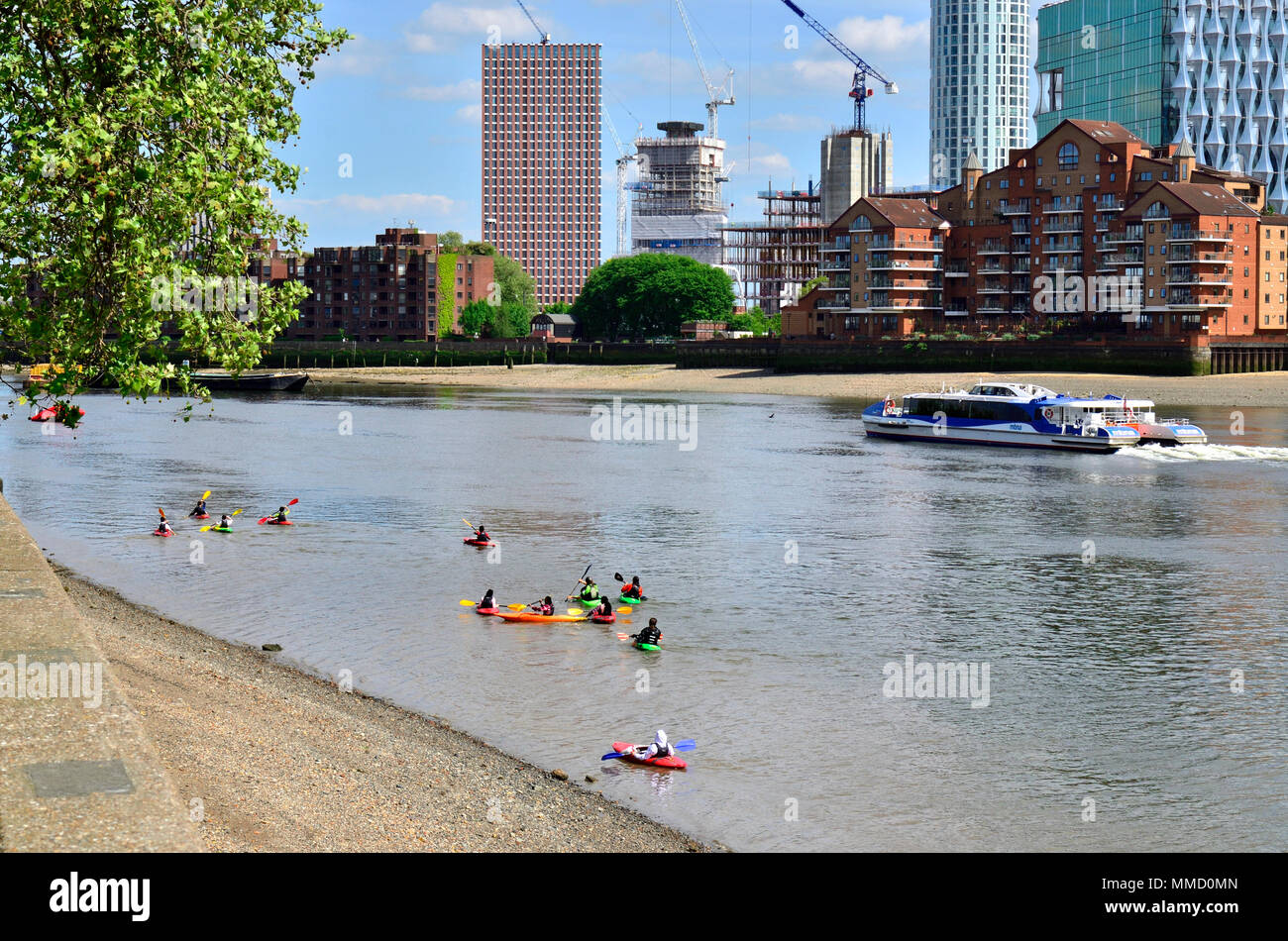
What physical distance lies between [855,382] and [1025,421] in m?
66.2

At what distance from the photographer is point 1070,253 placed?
162m

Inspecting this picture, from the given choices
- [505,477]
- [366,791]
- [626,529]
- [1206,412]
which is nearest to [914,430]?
[1206,412]

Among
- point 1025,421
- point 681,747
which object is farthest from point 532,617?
point 1025,421

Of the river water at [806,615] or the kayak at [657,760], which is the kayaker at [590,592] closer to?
the river water at [806,615]

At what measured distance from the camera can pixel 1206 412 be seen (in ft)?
360

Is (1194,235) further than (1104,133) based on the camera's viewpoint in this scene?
No

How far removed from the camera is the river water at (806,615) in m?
19.8

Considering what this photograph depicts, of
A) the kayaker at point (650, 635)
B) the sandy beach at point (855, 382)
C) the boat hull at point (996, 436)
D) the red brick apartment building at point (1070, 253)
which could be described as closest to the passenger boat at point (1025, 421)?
the boat hull at point (996, 436)

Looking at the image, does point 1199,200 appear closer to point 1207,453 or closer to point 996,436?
point 996,436

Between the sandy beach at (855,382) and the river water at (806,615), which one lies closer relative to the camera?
the river water at (806,615)

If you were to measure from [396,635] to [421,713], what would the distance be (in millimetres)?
6742

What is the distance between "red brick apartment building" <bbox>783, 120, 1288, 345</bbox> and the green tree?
12324 cm

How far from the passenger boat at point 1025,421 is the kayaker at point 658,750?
69304mm

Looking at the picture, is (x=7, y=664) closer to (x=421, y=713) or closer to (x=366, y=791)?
(x=366, y=791)
